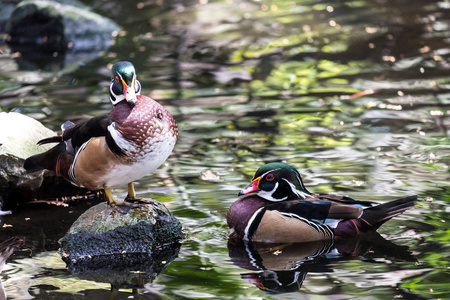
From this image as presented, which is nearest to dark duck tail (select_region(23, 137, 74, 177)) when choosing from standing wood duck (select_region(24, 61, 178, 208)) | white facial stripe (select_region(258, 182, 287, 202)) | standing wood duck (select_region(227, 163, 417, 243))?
standing wood duck (select_region(24, 61, 178, 208))

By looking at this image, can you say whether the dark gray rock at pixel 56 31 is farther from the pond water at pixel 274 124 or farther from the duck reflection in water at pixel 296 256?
the duck reflection in water at pixel 296 256

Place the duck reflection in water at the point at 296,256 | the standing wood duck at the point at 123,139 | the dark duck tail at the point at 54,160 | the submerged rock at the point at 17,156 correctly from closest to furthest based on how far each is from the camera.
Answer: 1. the duck reflection in water at the point at 296,256
2. the standing wood duck at the point at 123,139
3. the dark duck tail at the point at 54,160
4. the submerged rock at the point at 17,156

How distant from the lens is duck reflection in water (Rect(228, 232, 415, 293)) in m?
5.62

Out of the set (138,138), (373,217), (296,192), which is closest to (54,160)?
(138,138)

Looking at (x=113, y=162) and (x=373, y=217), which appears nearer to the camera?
(x=113, y=162)

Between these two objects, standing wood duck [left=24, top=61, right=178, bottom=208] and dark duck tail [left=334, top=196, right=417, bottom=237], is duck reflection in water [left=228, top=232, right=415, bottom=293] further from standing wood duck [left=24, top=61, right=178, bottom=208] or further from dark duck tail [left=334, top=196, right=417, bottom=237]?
standing wood duck [left=24, top=61, right=178, bottom=208]

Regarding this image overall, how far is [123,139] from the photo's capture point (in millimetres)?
5730

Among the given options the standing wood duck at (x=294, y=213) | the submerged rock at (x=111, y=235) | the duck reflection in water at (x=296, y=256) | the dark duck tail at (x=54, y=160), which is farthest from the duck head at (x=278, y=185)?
the dark duck tail at (x=54, y=160)

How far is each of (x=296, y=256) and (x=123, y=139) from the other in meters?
1.65

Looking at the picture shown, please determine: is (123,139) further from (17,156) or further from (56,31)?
(56,31)

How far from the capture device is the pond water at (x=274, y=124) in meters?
5.67

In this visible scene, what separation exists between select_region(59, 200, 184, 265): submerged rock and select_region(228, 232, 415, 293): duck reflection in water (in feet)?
2.24

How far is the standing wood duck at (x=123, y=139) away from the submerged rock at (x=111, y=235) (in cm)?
22

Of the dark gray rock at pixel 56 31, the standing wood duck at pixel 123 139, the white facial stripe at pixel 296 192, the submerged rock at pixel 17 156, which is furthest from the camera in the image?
the dark gray rock at pixel 56 31
